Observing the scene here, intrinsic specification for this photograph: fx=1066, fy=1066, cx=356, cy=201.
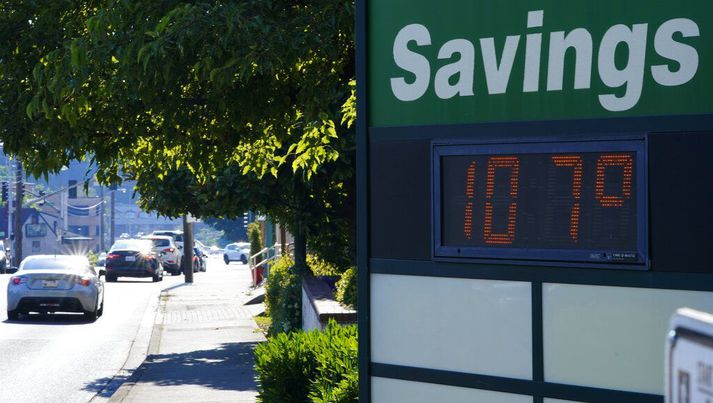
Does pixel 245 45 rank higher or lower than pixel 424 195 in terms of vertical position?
higher

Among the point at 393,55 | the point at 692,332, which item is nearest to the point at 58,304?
the point at 393,55

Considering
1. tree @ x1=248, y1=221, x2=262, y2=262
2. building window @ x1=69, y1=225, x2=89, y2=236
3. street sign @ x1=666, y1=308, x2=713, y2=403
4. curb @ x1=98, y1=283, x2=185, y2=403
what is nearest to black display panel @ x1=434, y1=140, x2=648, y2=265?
street sign @ x1=666, y1=308, x2=713, y2=403

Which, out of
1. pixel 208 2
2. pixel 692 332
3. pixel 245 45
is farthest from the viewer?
pixel 208 2

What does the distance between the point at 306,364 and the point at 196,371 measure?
6896mm

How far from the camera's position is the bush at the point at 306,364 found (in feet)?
25.3

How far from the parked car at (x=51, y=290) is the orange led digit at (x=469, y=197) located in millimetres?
18575

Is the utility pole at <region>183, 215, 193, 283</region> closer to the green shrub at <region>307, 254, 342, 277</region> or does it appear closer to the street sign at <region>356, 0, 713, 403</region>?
the green shrub at <region>307, 254, 342, 277</region>

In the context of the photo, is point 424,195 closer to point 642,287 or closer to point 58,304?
point 642,287

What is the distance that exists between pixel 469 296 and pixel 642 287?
2.94 feet

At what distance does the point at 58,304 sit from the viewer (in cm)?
2258

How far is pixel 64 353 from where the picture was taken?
56.2 feet

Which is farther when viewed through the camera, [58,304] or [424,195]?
[58,304]

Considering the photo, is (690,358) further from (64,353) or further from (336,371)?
(64,353)

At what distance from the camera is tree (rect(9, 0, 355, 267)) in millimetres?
7848
